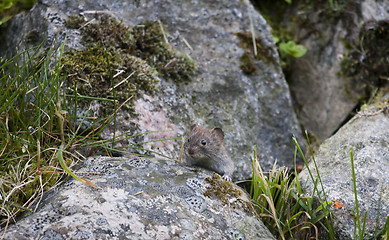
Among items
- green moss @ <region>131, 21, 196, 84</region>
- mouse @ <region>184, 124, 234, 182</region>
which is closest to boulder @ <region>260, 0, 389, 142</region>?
Result: green moss @ <region>131, 21, 196, 84</region>

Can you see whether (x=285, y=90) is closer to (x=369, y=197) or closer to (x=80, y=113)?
(x=369, y=197)

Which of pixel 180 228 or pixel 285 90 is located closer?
pixel 180 228

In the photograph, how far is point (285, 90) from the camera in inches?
235

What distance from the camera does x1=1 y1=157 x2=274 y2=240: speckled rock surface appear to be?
9.86 feet

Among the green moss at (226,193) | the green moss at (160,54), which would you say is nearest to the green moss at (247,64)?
the green moss at (160,54)

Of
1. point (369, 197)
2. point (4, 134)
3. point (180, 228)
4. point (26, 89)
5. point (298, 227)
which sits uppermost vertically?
point (26, 89)

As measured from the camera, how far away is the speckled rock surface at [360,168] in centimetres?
412

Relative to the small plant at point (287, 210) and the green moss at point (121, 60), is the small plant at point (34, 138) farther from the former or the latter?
the small plant at point (287, 210)

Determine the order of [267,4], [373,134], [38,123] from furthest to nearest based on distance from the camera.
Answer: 1. [267,4]
2. [373,134]
3. [38,123]

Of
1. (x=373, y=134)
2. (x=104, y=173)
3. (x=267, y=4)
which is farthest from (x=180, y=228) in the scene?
(x=267, y=4)

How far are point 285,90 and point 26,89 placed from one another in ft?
11.6

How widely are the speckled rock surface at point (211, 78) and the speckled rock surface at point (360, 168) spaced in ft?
2.74

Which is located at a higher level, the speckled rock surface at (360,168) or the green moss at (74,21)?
the green moss at (74,21)

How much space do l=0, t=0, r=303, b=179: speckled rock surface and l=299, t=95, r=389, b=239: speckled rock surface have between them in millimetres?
835
